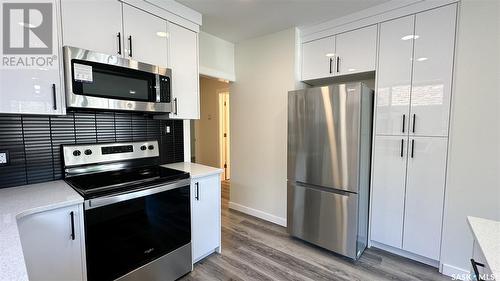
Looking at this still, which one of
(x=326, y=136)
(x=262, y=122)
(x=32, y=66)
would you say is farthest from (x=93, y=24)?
(x=326, y=136)

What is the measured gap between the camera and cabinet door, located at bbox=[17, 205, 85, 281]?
1211mm

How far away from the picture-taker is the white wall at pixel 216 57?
2924mm

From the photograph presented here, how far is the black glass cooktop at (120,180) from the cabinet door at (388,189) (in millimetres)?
1949

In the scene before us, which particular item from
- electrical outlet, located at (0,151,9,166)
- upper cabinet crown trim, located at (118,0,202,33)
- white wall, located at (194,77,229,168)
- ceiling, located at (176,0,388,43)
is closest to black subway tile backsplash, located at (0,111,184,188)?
→ electrical outlet, located at (0,151,9,166)

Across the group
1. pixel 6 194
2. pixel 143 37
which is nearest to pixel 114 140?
pixel 6 194

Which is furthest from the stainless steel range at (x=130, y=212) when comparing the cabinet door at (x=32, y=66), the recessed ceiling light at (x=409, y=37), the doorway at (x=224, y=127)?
the doorway at (x=224, y=127)

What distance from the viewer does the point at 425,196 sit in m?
2.09

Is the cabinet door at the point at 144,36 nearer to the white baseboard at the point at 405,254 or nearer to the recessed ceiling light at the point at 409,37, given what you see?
the recessed ceiling light at the point at 409,37

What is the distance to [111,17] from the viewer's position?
1.75m

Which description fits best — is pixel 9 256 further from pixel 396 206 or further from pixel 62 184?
pixel 396 206

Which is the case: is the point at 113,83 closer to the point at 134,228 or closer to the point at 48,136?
the point at 48,136

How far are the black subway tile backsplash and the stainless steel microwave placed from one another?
34 cm

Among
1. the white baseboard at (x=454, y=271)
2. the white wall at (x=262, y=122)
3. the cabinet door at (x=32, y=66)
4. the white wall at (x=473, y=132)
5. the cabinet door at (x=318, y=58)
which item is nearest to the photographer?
the cabinet door at (x=32, y=66)

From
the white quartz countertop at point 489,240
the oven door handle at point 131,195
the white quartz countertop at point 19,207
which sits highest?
the white quartz countertop at point 19,207
